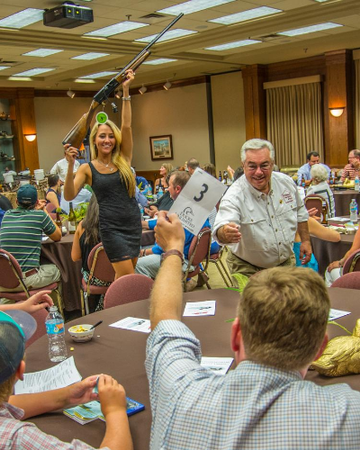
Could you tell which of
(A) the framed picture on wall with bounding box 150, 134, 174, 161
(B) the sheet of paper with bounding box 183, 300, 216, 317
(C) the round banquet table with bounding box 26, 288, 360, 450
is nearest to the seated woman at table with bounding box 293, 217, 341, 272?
(C) the round banquet table with bounding box 26, 288, 360, 450

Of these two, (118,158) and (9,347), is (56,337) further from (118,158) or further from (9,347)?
(118,158)

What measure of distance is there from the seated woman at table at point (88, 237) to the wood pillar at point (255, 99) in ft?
32.9

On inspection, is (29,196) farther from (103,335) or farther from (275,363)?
(275,363)

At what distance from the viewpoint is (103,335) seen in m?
2.38

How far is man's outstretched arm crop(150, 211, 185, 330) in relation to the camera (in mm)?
1405

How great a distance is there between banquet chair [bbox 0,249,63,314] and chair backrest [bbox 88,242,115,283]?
1.99ft

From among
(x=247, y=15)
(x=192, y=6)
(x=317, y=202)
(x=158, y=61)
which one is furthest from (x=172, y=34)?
(x=317, y=202)

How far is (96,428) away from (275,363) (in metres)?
0.78

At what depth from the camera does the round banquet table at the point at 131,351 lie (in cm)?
162

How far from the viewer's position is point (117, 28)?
859 cm

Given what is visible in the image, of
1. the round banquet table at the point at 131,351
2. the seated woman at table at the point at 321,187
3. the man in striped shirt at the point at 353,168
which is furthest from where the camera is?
the man in striped shirt at the point at 353,168

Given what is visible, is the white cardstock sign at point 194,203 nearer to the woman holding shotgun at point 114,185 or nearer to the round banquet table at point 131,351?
the round banquet table at point 131,351

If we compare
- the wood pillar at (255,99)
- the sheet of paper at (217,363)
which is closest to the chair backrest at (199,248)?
the sheet of paper at (217,363)

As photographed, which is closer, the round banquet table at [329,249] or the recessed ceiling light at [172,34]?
the round banquet table at [329,249]
